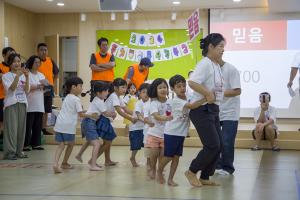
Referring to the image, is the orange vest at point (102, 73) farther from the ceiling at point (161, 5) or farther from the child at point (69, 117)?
the ceiling at point (161, 5)

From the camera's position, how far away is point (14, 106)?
6410 mm

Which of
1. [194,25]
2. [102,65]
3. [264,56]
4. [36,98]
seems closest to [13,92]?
[36,98]

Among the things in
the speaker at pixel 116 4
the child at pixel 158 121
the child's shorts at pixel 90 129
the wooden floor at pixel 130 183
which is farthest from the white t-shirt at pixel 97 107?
the speaker at pixel 116 4

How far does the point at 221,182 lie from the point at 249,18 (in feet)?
25.0

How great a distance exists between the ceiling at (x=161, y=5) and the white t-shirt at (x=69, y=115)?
5930 millimetres

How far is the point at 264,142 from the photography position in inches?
318

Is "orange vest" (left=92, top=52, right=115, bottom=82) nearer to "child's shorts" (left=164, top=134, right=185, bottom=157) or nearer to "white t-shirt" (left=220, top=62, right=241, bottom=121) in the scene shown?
"white t-shirt" (left=220, top=62, right=241, bottom=121)

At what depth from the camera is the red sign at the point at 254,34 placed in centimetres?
1145

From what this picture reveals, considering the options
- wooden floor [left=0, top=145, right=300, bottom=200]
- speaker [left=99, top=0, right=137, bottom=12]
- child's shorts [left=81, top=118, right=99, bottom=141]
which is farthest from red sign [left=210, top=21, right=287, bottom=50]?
child's shorts [left=81, top=118, right=99, bottom=141]

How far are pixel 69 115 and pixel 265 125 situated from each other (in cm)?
375

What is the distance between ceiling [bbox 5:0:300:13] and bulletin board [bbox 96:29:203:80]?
635 millimetres

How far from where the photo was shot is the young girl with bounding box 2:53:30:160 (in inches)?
245

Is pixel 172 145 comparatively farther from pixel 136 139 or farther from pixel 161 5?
pixel 161 5

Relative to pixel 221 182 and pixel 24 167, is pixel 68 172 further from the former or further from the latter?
pixel 221 182
